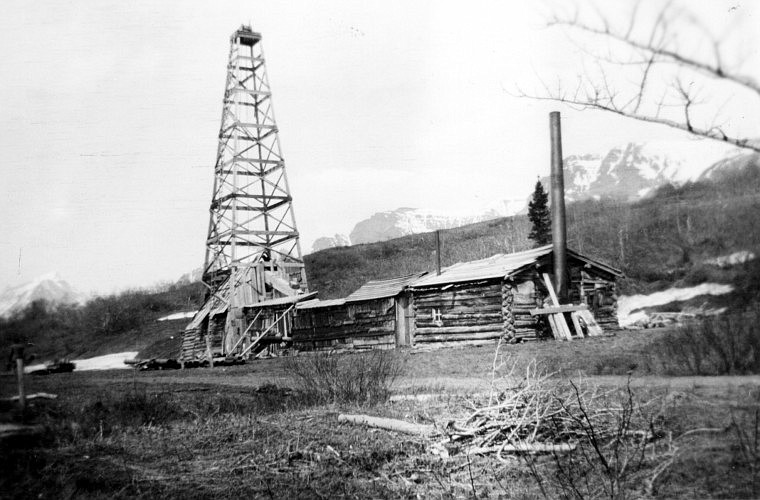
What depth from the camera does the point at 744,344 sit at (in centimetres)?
994

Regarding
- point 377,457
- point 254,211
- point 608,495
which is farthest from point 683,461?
point 254,211

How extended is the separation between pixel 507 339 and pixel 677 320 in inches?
355

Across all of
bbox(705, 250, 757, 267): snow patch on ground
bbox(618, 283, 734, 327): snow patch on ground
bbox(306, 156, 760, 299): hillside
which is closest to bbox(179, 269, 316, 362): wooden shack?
bbox(306, 156, 760, 299): hillside

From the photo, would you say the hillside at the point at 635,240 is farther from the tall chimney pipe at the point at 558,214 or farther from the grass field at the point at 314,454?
the grass field at the point at 314,454

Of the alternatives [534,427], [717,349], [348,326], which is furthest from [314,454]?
[348,326]

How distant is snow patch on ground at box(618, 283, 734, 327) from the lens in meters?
28.4

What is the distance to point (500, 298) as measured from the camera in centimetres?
2331

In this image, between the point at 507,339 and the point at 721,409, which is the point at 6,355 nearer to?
the point at 721,409

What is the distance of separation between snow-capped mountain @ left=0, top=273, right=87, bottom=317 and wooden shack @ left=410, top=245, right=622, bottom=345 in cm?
1864

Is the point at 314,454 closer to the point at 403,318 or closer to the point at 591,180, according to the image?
the point at 403,318

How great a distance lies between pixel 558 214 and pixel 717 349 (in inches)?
544

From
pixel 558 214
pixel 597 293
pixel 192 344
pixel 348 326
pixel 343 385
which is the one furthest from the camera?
pixel 192 344

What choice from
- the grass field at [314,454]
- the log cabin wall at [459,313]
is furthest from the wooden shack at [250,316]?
the grass field at [314,454]

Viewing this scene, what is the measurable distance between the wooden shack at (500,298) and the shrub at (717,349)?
1148 centimetres
